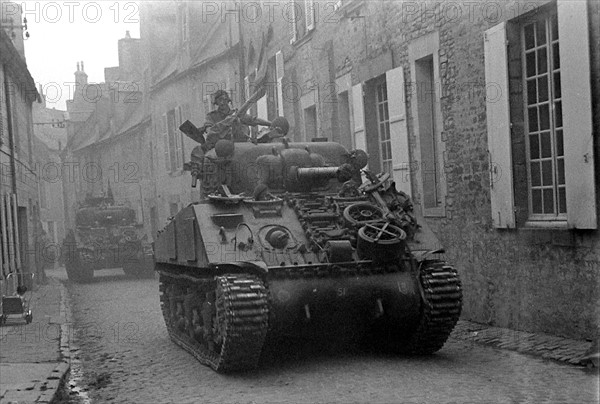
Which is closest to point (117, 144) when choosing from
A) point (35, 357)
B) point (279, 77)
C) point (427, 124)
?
point (279, 77)

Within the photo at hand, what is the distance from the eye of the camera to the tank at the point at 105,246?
69.3 ft

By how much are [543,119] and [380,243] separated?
249cm

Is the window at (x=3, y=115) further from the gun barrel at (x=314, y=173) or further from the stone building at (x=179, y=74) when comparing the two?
the gun barrel at (x=314, y=173)

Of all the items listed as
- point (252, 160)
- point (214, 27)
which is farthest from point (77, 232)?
point (252, 160)

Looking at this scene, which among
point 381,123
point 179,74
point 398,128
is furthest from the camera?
point 179,74

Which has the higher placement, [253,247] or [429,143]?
[429,143]

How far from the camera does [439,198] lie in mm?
11797

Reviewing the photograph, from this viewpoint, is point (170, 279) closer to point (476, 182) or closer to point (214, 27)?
point (476, 182)

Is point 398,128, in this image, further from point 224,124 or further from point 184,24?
point 184,24

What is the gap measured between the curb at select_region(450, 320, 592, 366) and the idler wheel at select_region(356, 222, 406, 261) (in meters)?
1.66

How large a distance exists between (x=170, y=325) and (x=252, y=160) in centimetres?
246

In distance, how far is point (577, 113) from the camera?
817cm

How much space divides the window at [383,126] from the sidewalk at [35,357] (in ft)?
16.8

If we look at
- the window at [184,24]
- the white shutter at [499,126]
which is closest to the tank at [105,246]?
the window at [184,24]
